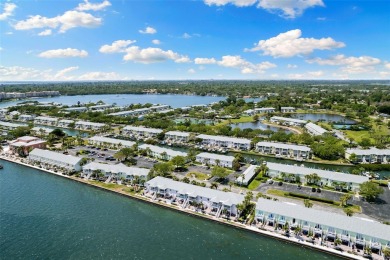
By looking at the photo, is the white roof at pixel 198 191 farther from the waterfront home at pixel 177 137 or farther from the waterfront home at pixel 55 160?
the waterfront home at pixel 177 137

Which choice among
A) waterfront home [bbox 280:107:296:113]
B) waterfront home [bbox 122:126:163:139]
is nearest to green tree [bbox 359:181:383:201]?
waterfront home [bbox 122:126:163:139]

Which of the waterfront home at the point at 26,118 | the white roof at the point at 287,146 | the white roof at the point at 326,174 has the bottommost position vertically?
the white roof at the point at 326,174

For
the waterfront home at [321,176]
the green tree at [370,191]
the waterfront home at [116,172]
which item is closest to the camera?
the green tree at [370,191]

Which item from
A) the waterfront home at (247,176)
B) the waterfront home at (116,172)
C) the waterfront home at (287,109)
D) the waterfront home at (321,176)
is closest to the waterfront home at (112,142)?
the waterfront home at (116,172)

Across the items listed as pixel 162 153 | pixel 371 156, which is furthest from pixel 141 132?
pixel 371 156

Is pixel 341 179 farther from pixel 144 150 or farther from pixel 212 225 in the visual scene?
pixel 144 150

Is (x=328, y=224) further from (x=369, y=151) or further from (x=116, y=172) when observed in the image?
(x=369, y=151)
